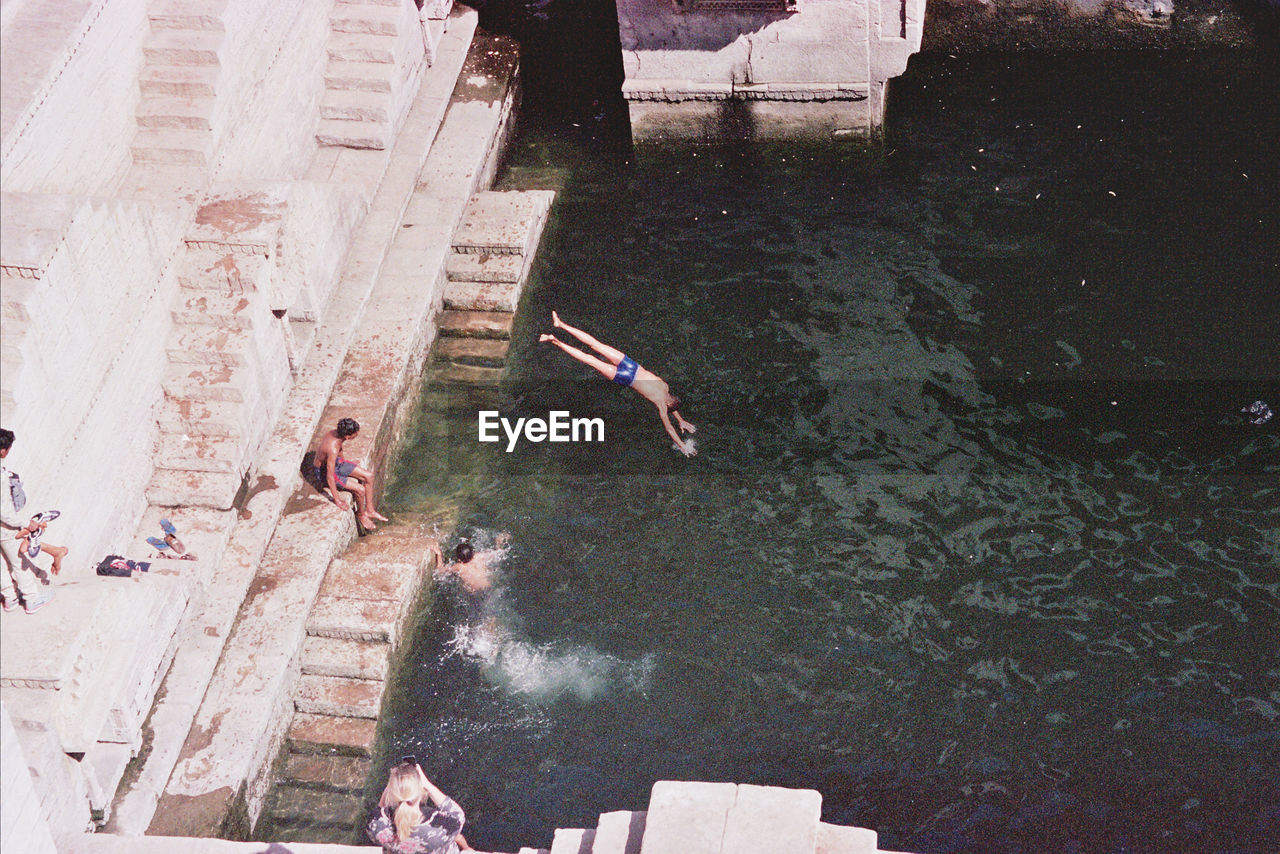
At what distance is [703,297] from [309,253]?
14.9 ft

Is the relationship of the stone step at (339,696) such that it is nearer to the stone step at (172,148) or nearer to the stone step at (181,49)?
the stone step at (172,148)

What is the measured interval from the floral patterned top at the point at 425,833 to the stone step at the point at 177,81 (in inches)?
290

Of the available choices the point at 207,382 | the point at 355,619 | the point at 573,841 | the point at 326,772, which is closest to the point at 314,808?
the point at 326,772

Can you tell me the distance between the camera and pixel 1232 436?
1510 cm

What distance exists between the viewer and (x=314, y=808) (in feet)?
40.7

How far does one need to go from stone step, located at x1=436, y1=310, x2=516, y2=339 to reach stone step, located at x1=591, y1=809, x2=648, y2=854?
7.74m

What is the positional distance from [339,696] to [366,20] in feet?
Result: 27.7

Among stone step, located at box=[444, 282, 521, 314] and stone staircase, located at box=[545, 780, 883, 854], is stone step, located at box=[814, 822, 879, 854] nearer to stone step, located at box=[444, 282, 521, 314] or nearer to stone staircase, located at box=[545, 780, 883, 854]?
stone staircase, located at box=[545, 780, 883, 854]

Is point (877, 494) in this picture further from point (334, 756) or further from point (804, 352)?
point (334, 756)

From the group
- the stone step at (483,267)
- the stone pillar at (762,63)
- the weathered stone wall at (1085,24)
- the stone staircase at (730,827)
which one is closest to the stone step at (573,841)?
the stone staircase at (730,827)

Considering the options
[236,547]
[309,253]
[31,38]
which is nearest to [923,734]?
[236,547]

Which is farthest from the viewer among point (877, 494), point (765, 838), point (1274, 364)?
point (1274, 364)

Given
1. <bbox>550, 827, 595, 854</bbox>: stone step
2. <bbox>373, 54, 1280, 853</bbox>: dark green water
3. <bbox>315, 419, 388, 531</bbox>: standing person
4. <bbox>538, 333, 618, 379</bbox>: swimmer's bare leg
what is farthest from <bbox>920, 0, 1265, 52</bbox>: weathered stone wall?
<bbox>550, 827, 595, 854</bbox>: stone step

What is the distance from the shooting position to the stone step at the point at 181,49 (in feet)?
48.1
